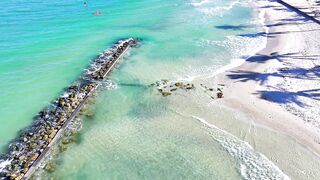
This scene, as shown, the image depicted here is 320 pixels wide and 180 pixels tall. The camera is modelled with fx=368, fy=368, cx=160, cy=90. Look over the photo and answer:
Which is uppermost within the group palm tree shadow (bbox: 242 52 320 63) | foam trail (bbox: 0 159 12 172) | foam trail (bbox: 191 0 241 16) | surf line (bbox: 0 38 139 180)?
foam trail (bbox: 191 0 241 16)

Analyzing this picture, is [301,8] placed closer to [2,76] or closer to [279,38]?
[279,38]

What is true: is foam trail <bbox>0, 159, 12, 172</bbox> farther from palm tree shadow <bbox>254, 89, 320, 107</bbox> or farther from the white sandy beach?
palm tree shadow <bbox>254, 89, 320, 107</bbox>

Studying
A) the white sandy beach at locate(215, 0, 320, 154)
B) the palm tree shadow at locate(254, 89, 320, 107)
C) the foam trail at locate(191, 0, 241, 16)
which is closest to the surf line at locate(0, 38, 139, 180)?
the white sandy beach at locate(215, 0, 320, 154)

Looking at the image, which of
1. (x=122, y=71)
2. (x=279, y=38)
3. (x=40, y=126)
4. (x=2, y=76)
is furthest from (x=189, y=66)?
(x=2, y=76)

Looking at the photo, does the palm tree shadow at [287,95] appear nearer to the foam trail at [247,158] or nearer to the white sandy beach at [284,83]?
the white sandy beach at [284,83]

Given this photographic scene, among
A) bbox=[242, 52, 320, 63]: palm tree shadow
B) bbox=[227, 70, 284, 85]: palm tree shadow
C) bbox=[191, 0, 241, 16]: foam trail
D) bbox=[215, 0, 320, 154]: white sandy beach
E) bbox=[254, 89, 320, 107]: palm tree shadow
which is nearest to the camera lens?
bbox=[215, 0, 320, 154]: white sandy beach

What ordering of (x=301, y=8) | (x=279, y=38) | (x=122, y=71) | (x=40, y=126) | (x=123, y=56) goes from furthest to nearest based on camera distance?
1. (x=301, y=8)
2. (x=279, y=38)
3. (x=123, y=56)
4. (x=122, y=71)
5. (x=40, y=126)
